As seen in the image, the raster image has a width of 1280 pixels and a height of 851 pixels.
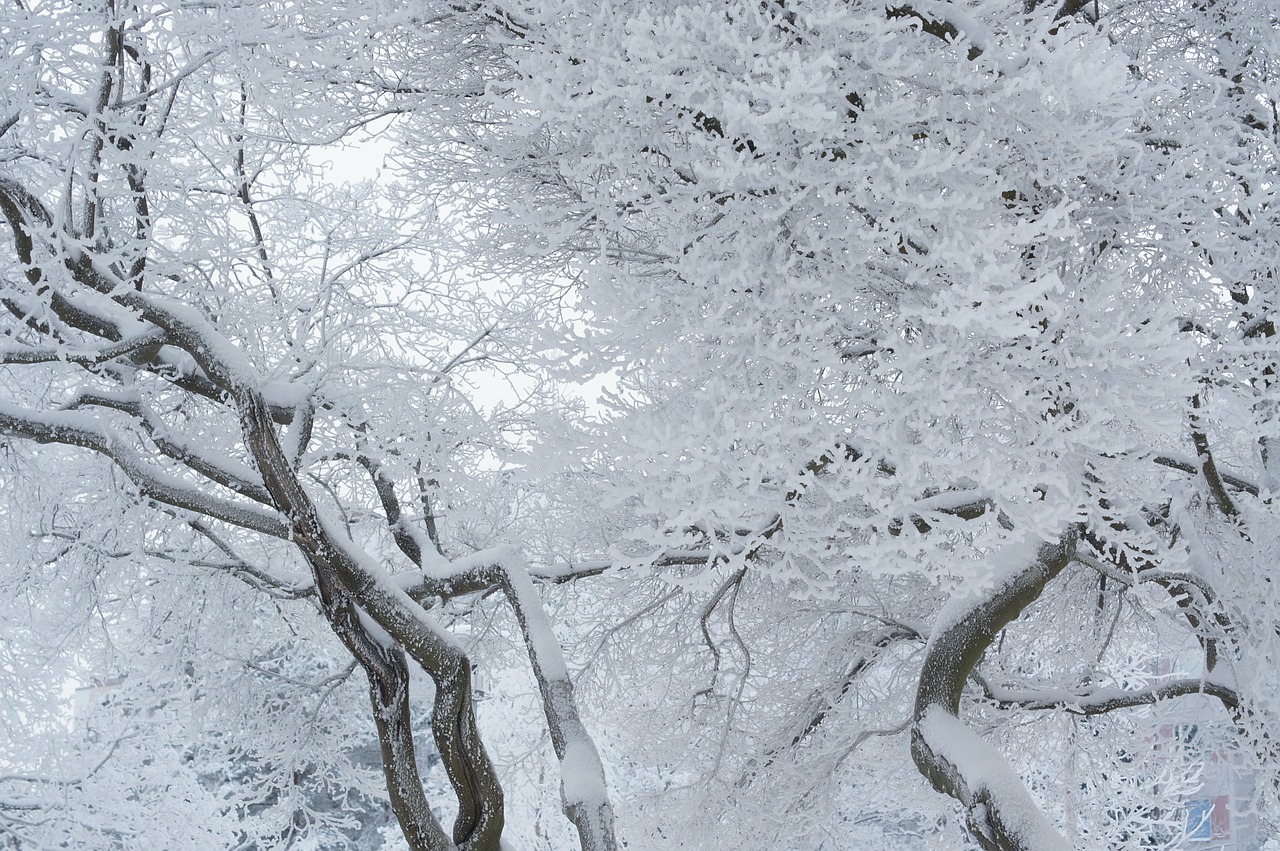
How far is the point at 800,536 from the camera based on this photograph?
4.42m

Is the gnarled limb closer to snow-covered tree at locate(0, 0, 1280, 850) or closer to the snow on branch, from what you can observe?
snow-covered tree at locate(0, 0, 1280, 850)

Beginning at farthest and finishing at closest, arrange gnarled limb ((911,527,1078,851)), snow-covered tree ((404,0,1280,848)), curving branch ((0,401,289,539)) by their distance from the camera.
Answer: curving branch ((0,401,289,539)) < gnarled limb ((911,527,1078,851)) < snow-covered tree ((404,0,1280,848))

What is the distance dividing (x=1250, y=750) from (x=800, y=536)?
12.1 ft

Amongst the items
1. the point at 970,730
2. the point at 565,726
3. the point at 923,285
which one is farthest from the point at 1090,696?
the point at 923,285

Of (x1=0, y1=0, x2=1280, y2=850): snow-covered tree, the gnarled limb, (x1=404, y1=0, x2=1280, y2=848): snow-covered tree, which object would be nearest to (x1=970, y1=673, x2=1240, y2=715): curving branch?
(x1=0, y1=0, x2=1280, y2=850): snow-covered tree

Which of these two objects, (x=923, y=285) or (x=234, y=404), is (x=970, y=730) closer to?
(x=923, y=285)

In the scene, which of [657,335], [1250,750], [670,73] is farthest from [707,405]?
[1250,750]

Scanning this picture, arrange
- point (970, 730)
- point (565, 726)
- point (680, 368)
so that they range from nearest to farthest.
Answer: point (680, 368), point (970, 730), point (565, 726)

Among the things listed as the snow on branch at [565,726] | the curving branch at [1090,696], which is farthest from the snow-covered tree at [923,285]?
the snow on branch at [565,726]

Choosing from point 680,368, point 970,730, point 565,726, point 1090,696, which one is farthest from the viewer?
point 1090,696

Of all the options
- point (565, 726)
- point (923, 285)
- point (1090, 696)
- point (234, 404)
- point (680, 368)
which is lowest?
point (1090, 696)

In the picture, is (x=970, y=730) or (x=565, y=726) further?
(x=565, y=726)

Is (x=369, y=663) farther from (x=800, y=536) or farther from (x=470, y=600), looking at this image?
(x=470, y=600)

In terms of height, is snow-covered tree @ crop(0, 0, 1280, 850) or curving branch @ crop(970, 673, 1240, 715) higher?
snow-covered tree @ crop(0, 0, 1280, 850)
